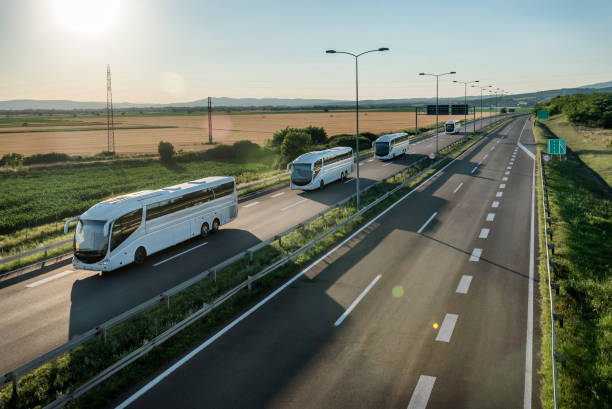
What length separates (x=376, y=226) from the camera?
24531mm

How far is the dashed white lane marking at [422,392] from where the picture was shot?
9223 mm

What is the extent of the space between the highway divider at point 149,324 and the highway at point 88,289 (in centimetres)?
139

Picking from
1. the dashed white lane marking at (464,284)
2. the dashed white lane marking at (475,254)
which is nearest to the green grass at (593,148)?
the dashed white lane marking at (475,254)

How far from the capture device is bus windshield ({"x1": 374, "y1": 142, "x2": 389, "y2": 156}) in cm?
5353

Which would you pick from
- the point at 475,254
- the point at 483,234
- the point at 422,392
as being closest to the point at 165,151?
the point at 483,234

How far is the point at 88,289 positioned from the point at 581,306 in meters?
17.1

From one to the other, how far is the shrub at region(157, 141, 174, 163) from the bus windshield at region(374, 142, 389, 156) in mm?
35803

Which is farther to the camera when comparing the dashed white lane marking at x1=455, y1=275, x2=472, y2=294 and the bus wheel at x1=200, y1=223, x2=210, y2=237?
the bus wheel at x1=200, y1=223, x2=210, y2=237

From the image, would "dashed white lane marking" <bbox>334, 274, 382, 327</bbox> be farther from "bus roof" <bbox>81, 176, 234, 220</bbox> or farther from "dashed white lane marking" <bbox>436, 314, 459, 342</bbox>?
"bus roof" <bbox>81, 176, 234, 220</bbox>

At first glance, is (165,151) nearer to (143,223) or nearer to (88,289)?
(143,223)

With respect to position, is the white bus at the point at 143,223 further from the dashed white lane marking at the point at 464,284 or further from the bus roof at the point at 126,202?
the dashed white lane marking at the point at 464,284

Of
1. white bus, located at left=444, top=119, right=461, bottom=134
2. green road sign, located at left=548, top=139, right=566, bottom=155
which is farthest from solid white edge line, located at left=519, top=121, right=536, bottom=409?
white bus, located at left=444, top=119, right=461, bottom=134

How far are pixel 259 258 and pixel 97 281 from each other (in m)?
6.51

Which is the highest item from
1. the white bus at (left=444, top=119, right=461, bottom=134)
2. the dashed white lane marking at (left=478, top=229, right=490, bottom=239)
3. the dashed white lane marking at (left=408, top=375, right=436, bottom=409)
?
the white bus at (left=444, top=119, right=461, bottom=134)
